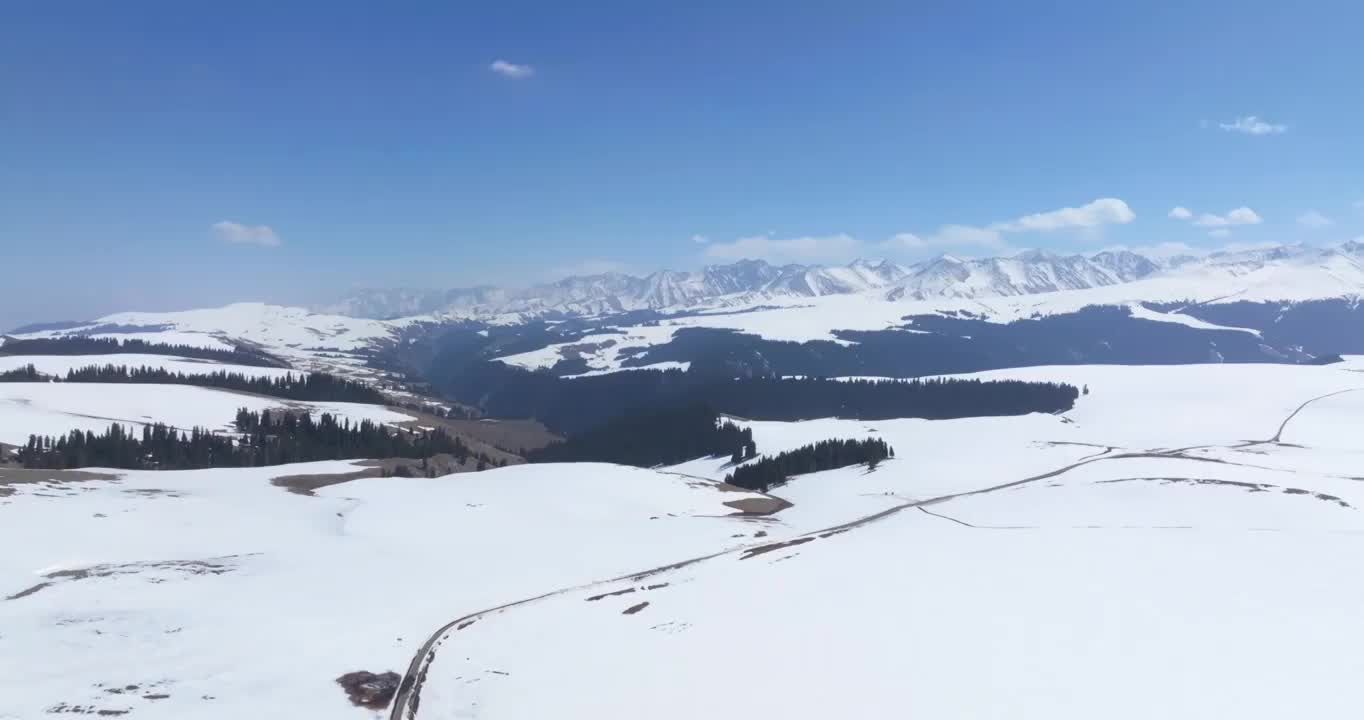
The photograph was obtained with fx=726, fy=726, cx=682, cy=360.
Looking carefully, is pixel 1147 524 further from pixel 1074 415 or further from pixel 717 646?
Answer: pixel 1074 415

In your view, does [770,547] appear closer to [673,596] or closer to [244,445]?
[673,596]

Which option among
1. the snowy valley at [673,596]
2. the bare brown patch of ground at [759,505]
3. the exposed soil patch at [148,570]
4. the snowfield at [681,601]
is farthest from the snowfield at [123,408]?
the bare brown patch of ground at [759,505]

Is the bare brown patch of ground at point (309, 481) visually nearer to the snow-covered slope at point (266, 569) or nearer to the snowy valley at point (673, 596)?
the snowy valley at point (673, 596)

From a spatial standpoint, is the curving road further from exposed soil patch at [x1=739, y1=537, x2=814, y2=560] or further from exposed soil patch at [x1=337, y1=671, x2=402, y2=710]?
exposed soil patch at [x1=337, y1=671, x2=402, y2=710]

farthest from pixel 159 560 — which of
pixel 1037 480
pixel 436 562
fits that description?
pixel 1037 480

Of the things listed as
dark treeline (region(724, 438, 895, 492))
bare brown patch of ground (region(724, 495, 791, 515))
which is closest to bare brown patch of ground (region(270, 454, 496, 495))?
bare brown patch of ground (region(724, 495, 791, 515))

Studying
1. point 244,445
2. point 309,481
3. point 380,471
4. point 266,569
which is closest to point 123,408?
point 244,445

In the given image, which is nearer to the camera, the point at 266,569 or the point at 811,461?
the point at 266,569
